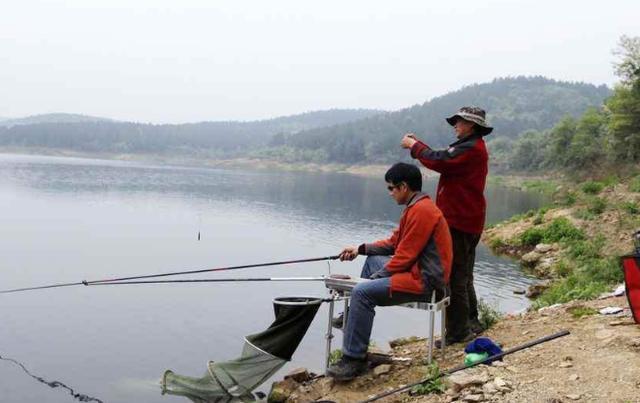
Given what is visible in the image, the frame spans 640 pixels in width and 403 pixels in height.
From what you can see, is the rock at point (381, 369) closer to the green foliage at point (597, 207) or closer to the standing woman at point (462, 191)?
the standing woman at point (462, 191)

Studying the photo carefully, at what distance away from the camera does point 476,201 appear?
6.23m

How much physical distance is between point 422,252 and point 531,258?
46.8 feet

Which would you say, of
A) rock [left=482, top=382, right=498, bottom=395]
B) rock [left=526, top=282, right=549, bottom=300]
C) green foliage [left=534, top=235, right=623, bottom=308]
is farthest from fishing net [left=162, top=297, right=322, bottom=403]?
rock [left=526, top=282, right=549, bottom=300]

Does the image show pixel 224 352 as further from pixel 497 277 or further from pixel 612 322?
pixel 497 277

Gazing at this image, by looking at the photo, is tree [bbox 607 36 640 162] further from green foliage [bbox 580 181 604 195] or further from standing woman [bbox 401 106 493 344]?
standing woman [bbox 401 106 493 344]

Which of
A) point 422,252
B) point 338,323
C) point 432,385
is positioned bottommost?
point 432,385

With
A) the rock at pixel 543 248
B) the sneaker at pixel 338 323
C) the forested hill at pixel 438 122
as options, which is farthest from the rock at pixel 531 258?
the forested hill at pixel 438 122

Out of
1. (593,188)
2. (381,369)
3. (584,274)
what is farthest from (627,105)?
(381,369)

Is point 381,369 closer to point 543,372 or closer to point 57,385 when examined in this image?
point 543,372

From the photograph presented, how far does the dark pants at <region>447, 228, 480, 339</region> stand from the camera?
20.5 ft

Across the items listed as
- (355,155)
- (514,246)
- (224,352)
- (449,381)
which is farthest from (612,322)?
(355,155)

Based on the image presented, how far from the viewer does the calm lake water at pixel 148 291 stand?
9086mm

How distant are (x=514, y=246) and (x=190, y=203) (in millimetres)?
24859

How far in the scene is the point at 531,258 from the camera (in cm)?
1861
